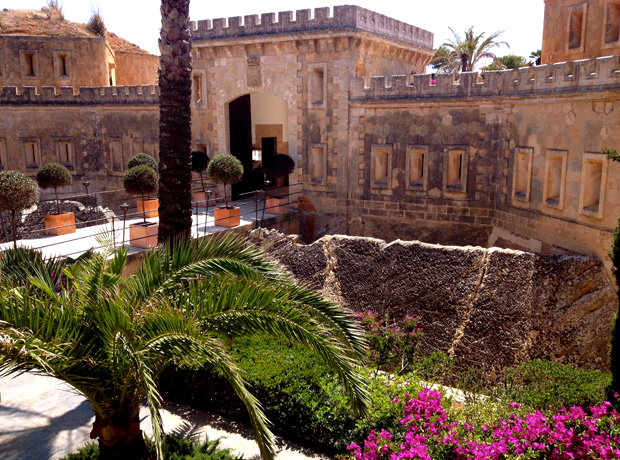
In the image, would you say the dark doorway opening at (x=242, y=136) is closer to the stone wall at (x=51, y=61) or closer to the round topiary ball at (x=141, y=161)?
the round topiary ball at (x=141, y=161)

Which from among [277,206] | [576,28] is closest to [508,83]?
[576,28]

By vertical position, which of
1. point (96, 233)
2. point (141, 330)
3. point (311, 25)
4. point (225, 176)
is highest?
point (311, 25)

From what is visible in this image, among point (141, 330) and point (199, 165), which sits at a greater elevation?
point (199, 165)

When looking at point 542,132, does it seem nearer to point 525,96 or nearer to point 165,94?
point 525,96

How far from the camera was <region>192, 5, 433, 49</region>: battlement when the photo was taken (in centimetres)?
1738

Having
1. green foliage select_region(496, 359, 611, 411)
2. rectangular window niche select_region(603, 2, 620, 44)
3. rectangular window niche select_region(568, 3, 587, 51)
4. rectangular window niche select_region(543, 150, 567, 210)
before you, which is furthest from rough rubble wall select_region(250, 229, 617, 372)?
rectangular window niche select_region(568, 3, 587, 51)

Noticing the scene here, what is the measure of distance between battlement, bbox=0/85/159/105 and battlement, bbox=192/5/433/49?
3.52 meters

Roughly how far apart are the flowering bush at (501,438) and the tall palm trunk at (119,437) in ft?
6.92

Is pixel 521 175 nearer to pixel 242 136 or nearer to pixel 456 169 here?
pixel 456 169

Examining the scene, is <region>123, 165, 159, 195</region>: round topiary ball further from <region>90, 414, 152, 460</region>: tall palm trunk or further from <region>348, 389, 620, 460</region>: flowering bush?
<region>348, 389, 620, 460</region>: flowering bush

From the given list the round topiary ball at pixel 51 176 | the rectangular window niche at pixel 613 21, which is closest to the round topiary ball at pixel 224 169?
the round topiary ball at pixel 51 176

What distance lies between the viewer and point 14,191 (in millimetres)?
12719

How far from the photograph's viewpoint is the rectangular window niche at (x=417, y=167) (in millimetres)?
16906

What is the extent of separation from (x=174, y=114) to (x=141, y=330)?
486cm
